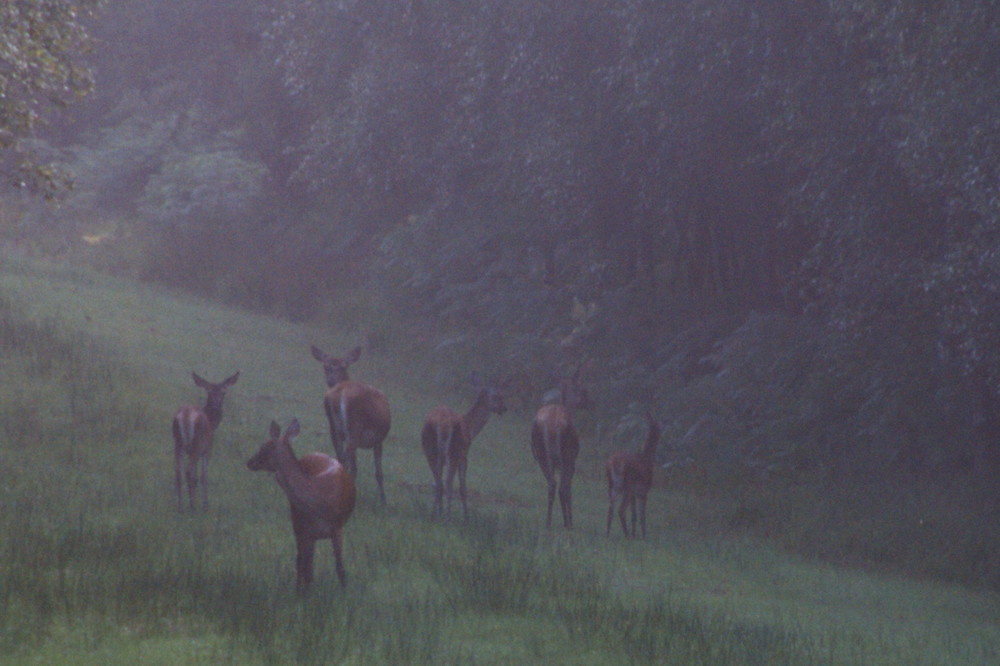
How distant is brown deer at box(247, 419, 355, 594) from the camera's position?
28.9ft

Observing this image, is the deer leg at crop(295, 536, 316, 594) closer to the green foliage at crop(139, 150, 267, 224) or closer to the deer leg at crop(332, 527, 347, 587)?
the deer leg at crop(332, 527, 347, 587)

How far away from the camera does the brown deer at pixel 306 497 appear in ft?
28.9

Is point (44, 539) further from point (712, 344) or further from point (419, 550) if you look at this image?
point (712, 344)

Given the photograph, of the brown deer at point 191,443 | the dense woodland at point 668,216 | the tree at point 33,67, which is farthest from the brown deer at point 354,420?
the dense woodland at point 668,216

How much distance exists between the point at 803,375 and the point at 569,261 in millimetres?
8513

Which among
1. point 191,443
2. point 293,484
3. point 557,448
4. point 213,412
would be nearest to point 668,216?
point 557,448

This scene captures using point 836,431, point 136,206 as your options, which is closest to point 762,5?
point 836,431

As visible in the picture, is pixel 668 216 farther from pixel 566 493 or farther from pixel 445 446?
pixel 445 446

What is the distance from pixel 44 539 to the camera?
927 centimetres

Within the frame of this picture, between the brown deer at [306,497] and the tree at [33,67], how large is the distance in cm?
518

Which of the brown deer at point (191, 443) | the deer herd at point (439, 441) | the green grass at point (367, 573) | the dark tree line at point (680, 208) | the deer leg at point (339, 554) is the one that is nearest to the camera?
the green grass at point (367, 573)

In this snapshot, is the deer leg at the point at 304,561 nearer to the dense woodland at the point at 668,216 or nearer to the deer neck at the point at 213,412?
the deer neck at the point at 213,412

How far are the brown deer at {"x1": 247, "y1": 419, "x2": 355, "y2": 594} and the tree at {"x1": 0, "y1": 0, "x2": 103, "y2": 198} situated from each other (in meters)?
5.18

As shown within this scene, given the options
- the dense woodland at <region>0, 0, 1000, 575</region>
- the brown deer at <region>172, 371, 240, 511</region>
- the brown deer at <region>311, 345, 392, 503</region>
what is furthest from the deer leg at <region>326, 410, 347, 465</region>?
the dense woodland at <region>0, 0, 1000, 575</region>
